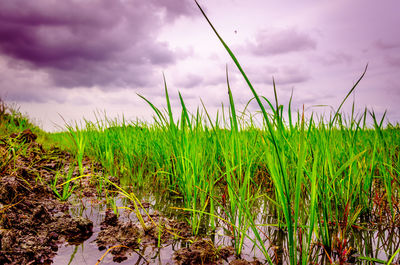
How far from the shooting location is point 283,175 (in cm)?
98

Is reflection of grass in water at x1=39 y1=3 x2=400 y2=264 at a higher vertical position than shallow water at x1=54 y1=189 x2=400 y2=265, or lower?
higher

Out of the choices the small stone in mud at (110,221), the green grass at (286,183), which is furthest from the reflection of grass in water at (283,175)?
the small stone in mud at (110,221)

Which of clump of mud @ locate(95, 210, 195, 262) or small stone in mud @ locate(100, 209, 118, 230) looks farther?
small stone in mud @ locate(100, 209, 118, 230)

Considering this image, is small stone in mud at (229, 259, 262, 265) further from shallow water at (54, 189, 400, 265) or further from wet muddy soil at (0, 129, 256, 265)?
shallow water at (54, 189, 400, 265)

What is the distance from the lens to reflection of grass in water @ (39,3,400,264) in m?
1.20

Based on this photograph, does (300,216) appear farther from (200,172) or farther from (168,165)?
(168,165)

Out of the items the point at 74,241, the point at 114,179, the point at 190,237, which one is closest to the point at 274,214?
the point at 190,237

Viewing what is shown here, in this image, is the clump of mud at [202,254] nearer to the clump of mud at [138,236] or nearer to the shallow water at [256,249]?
the shallow water at [256,249]

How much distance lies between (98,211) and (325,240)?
1697 mm

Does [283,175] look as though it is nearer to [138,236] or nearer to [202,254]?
[202,254]

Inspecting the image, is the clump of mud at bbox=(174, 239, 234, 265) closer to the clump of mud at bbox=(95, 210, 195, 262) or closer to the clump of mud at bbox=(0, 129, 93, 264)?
the clump of mud at bbox=(95, 210, 195, 262)

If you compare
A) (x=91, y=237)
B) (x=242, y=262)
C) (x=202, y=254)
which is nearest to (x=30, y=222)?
(x=91, y=237)

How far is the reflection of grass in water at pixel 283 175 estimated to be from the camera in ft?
3.95

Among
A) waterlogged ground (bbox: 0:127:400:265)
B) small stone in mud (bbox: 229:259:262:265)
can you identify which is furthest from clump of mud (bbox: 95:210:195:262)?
small stone in mud (bbox: 229:259:262:265)
